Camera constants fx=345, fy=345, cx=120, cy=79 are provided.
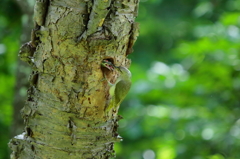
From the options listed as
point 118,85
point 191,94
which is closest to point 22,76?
point 191,94

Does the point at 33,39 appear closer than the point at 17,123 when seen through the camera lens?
Yes

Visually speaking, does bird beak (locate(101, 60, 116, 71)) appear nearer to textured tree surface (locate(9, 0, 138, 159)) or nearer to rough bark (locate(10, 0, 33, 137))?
textured tree surface (locate(9, 0, 138, 159))

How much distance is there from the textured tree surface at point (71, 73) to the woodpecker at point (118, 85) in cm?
2

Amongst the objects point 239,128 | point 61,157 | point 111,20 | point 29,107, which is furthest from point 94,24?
point 239,128

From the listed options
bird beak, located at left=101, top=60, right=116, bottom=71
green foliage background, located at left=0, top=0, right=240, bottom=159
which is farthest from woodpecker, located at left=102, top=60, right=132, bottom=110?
green foliage background, located at left=0, top=0, right=240, bottom=159

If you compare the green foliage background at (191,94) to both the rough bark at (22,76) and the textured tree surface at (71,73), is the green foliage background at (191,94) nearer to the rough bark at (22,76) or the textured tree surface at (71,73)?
the rough bark at (22,76)

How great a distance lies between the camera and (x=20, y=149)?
148 centimetres

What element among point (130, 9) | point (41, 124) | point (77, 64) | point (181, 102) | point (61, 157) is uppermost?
point (181, 102)

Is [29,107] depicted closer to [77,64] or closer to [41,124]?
[41,124]

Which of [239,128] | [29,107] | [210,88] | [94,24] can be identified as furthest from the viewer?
[210,88]

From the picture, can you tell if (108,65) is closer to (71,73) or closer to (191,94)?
(71,73)

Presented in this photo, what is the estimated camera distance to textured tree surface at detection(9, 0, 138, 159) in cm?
135

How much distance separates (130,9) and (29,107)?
1.93 feet

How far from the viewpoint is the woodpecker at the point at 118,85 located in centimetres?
144
